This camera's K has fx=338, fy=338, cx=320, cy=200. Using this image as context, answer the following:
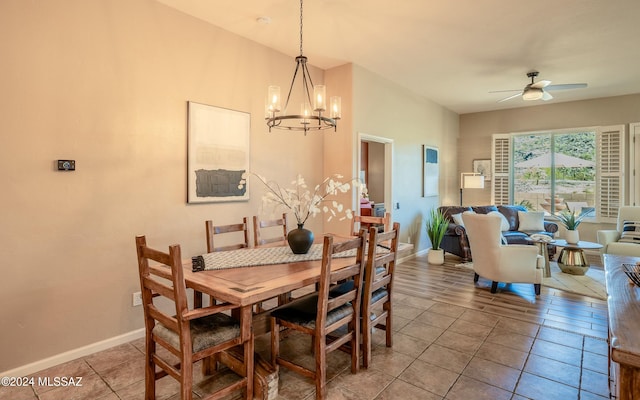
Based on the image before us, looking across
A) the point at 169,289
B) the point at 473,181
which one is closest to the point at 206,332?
the point at 169,289

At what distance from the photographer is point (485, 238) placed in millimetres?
3980

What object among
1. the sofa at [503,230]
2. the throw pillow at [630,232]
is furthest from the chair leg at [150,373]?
the throw pillow at [630,232]

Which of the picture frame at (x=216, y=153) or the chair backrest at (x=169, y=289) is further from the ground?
the picture frame at (x=216, y=153)

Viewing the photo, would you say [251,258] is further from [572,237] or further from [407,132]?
[572,237]

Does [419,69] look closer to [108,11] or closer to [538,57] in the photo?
[538,57]

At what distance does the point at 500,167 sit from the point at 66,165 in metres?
7.47

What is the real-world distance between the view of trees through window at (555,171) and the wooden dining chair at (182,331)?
6.70 meters

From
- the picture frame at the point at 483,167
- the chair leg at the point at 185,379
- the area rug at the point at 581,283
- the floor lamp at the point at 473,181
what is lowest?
the area rug at the point at 581,283

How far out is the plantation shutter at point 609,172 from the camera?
606cm

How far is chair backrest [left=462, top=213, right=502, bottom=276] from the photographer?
3.88 metres

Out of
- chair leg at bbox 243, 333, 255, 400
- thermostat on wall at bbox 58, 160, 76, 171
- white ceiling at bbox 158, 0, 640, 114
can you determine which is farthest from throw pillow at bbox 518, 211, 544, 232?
thermostat on wall at bbox 58, 160, 76, 171

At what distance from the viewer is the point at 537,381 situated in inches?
89.3

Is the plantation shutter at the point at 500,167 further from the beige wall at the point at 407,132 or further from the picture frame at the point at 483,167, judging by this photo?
the beige wall at the point at 407,132

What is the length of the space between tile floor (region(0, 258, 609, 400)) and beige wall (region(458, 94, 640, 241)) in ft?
16.0
